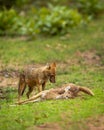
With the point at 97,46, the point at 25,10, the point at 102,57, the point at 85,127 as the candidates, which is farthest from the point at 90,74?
the point at 25,10

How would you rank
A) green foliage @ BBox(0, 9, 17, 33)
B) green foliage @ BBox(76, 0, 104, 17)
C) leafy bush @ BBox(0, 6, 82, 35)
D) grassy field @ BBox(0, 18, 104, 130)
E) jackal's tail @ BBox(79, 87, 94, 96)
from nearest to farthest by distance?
grassy field @ BBox(0, 18, 104, 130)
jackal's tail @ BBox(79, 87, 94, 96)
leafy bush @ BBox(0, 6, 82, 35)
green foliage @ BBox(0, 9, 17, 33)
green foliage @ BBox(76, 0, 104, 17)

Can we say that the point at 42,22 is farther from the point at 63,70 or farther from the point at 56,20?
the point at 63,70

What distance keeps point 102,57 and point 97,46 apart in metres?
1.63

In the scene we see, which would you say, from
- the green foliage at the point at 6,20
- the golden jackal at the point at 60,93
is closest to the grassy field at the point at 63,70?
the golden jackal at the point at 60,93

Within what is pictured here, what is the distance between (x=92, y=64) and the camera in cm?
1622

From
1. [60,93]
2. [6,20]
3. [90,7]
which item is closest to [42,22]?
[6,20]

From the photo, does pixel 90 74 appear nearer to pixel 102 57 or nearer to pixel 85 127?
pixel 102 57

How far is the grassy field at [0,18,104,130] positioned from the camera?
9555 mm

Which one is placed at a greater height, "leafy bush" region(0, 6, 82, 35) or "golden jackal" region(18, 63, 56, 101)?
"leafy bush" region(0, 6, 82, 35)

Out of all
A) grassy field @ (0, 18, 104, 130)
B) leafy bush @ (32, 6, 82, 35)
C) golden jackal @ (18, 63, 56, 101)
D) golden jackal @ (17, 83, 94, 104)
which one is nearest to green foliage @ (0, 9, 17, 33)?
grassy field @ (0, 18, 104, 130)

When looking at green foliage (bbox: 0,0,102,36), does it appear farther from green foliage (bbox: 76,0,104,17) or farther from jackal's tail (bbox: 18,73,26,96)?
jackal's tail (bbox: 18,73,26,96)

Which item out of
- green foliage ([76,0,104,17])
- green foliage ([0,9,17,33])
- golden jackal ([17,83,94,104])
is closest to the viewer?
golden jackal ([17,83,94,104])

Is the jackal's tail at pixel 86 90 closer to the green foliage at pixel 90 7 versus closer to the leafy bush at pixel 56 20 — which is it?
the leafy bush at pixel 56 20

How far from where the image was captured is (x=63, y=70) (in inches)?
607
